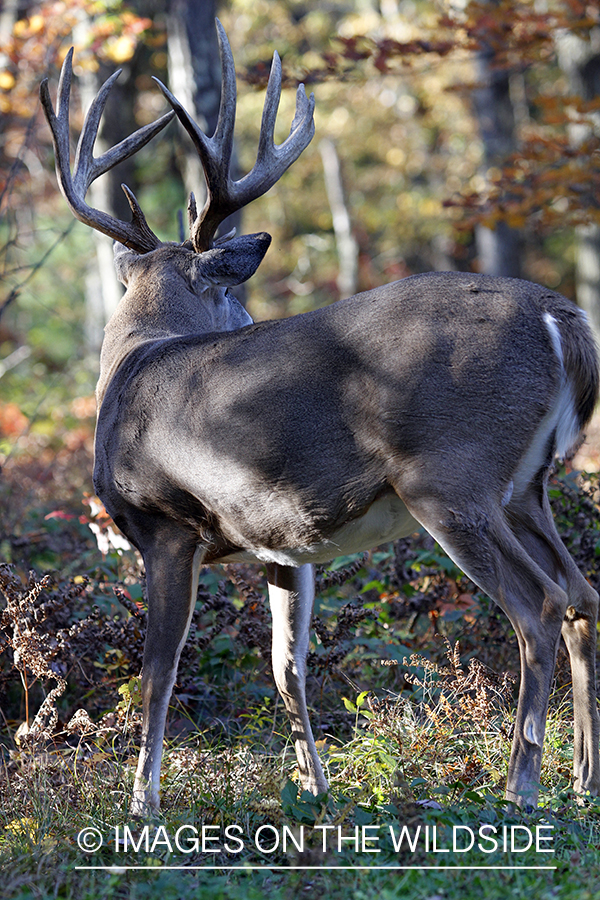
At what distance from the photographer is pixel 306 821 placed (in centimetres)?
340

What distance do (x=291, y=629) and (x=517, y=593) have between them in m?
1.17

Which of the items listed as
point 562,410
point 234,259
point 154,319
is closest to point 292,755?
point 562,410

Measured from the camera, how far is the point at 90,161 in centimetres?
502

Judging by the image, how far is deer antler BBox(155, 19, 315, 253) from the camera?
4309 mm

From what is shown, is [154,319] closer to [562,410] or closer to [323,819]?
[562,410]

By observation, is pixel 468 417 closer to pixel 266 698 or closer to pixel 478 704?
pixel 478 704

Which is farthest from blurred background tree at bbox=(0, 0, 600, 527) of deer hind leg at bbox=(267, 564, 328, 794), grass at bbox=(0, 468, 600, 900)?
deer hind leg at bbox=(267, 564, 328, 794)

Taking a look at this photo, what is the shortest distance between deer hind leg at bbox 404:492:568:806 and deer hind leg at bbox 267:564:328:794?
0.98 metres

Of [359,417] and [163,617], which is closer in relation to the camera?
[359,417]

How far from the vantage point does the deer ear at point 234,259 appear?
170 inches

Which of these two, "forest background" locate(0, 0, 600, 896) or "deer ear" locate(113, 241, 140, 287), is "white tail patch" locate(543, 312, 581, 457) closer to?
"forest background" locate(0, 0, 600, 896)

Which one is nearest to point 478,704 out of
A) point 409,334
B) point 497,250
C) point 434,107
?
point 409,334

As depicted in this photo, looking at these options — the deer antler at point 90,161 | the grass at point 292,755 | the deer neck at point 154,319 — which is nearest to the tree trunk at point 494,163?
the grass at point 292,755

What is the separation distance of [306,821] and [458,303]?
6.62 ft
